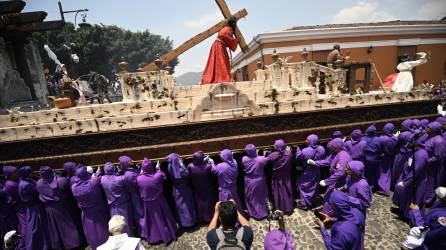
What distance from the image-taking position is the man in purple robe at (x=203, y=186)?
199 inches

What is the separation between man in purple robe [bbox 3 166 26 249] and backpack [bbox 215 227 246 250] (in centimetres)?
498

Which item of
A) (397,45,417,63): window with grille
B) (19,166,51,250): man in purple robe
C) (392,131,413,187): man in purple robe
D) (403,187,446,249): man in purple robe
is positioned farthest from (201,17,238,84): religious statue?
(397,45,417,63): window with grille

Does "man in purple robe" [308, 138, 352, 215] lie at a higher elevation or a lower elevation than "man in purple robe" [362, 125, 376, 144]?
lower

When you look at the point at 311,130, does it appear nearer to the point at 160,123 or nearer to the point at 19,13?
the point at 160,123

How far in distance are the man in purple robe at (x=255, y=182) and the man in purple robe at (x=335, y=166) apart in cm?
126

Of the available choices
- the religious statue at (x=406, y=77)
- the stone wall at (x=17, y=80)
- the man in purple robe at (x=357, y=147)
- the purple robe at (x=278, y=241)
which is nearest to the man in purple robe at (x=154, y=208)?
the purple robe at (x=278, y=241)

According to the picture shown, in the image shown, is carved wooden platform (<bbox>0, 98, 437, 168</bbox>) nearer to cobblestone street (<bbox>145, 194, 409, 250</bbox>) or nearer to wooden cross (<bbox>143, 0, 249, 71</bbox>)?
cobblestone street (<bbox>145, 194, 409, 250</bbox>)

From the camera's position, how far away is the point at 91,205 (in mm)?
4684

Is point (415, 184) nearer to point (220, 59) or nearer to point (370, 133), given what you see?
point (370, 133)

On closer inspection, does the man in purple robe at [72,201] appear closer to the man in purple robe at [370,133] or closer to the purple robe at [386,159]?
the man in purple robe at [370,133]

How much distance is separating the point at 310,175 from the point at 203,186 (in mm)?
2799

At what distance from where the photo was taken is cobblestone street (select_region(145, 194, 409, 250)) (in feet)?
14.6

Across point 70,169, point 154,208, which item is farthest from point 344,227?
point 70,169

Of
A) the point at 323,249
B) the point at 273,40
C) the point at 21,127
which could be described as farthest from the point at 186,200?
the point at 273,40
